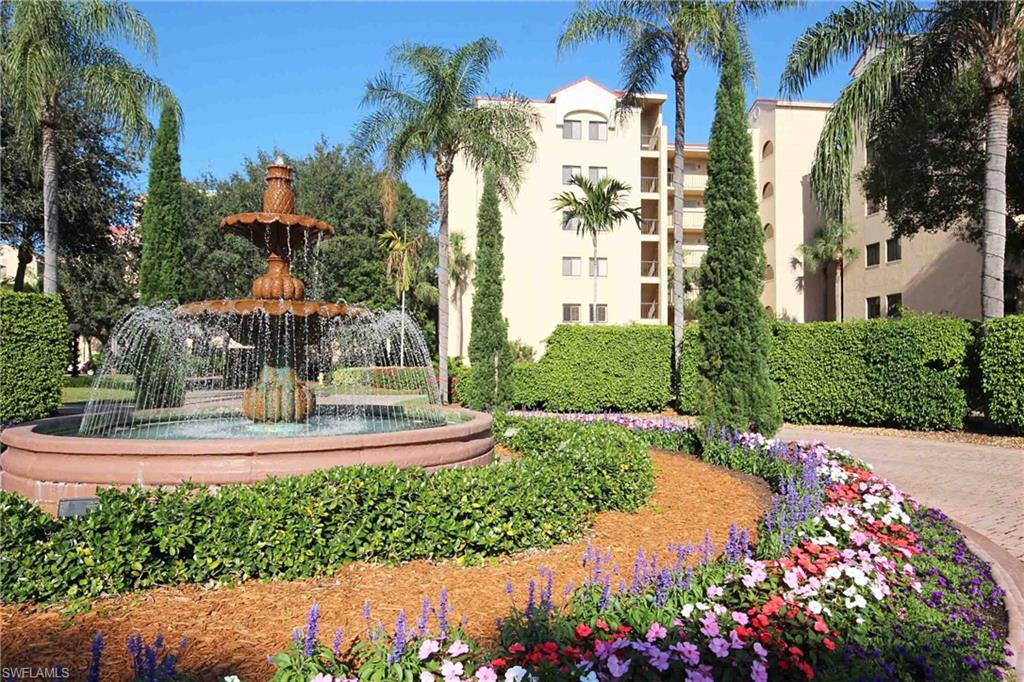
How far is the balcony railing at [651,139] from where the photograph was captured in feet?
112

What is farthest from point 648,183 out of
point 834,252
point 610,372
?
point 610,372

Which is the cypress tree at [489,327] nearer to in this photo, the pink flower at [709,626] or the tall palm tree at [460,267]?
the tall palm tree at [460,267]

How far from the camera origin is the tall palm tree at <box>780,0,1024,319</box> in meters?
13.5

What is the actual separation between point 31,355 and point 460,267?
72.2 ft

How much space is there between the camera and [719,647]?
111 inches

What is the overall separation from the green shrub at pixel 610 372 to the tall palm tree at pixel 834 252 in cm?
1780

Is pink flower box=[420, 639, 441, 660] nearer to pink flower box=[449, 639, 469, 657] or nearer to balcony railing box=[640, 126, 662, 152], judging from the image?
→ pink flower box=[449, 639, 469, 657]

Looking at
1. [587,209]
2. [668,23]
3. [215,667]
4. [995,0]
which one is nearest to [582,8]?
[668,23]

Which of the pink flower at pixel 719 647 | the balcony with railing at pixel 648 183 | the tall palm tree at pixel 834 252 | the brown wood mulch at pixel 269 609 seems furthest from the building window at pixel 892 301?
the pink flower at pixel 719 647

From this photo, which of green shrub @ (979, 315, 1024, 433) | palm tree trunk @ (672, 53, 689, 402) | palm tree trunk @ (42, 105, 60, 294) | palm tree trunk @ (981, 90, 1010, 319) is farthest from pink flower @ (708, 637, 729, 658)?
palm tree trunk @ (42, 105, 60, 294)

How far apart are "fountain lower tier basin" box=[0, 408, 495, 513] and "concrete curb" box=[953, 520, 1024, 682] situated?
483 centimetres

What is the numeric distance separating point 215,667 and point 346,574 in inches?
56.1

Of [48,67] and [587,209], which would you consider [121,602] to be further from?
[587,209]

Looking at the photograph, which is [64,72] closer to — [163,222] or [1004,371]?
[163,222]
